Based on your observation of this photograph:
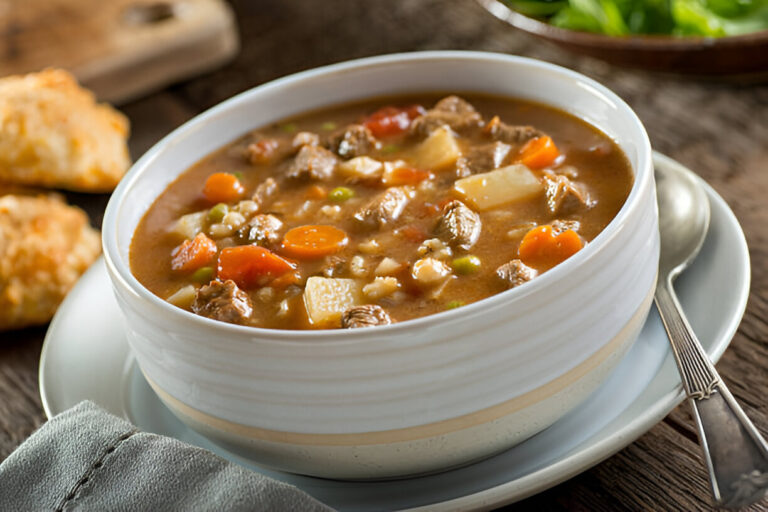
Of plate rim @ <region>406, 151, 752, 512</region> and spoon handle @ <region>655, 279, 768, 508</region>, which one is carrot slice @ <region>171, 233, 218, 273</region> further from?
spoon handle @ <region>655, 279, 768, 508</region>

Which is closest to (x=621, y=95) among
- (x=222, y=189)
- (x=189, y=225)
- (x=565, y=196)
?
(x=565, y=196)

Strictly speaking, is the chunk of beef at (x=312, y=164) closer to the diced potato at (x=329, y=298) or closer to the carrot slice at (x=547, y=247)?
the diced potato at (x=329, y=298)

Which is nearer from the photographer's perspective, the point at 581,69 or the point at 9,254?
the point at 9,254

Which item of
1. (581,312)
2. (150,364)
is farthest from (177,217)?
(581,312)

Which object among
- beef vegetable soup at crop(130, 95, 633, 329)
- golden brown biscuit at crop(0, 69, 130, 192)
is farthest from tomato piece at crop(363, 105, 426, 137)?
golden brown biscuit at crop(0, 69, 130, 192)

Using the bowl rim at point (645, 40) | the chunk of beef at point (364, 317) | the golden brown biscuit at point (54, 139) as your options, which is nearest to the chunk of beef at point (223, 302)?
the chunk of beef at point (364, 317)

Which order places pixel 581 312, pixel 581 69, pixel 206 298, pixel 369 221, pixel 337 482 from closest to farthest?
pixel 581 312 → pixel 337 482 → pixel 206 298 → pixel 369 221 → pixel 581 69

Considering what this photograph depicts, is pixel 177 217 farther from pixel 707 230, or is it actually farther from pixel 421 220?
pixel 707 230

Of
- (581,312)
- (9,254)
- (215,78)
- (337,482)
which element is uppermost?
(581,312)

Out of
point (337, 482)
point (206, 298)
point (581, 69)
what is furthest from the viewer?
point (581, 69)
